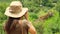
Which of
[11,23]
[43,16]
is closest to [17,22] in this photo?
[11,23]

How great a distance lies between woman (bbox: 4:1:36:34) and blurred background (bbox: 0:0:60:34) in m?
2.64

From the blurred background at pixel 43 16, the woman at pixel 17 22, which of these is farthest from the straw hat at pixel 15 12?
the blurred background at pixel 43 16

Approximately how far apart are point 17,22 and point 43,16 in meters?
3.99

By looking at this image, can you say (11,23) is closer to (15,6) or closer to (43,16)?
(15,6)

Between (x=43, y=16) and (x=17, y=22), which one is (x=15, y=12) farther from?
(x=43, y=16)

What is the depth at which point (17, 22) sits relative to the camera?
114 cm

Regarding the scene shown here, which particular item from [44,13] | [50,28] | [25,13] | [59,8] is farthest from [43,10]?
[25,13]

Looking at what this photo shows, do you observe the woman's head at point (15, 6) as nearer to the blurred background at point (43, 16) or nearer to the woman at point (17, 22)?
the woman at point (17, 22)

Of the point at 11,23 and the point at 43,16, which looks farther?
the point at 43,16

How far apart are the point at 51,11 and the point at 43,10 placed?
0.18m

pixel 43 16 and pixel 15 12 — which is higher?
pixel 15 12

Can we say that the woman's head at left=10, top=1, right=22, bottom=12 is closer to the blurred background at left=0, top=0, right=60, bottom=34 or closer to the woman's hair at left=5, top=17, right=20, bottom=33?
the woman's hair at left=5, top=17, right=20, bottom=33

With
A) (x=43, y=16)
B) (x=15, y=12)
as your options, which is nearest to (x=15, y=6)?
Answer: (x=15, y=12)

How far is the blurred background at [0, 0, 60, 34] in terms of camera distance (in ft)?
14.1
